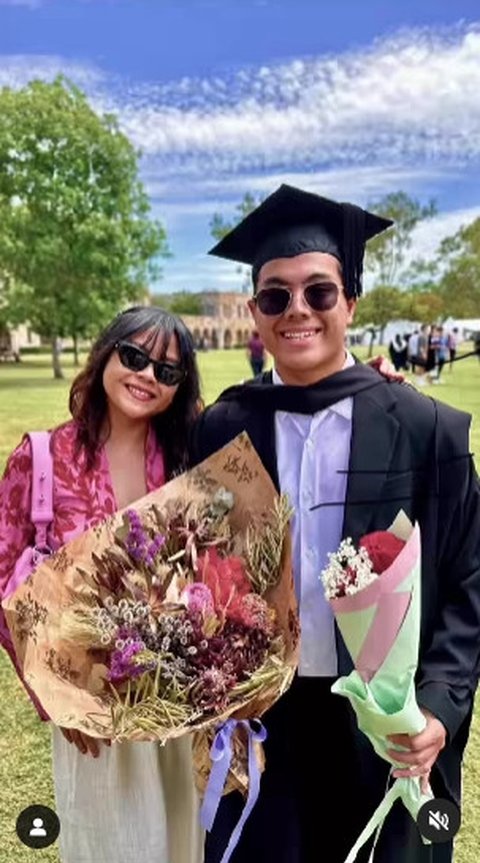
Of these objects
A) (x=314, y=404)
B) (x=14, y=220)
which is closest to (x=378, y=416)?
(x=314, y=404)

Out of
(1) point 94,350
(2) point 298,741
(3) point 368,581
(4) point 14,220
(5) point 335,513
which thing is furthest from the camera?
(4) point 14,220

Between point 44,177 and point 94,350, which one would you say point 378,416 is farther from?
point 44,177

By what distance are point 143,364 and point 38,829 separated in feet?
3.74

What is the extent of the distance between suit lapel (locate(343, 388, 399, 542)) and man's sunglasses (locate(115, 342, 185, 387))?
0.52m

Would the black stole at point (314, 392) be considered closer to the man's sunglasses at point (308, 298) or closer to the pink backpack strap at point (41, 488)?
the man's sunglasses at point (308, 298)

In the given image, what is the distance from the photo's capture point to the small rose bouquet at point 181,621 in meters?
1.59

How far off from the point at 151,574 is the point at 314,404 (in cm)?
61

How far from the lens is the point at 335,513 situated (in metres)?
1.97

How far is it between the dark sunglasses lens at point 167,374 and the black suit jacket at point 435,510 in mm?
381

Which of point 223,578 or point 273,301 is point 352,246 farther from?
point 223,578

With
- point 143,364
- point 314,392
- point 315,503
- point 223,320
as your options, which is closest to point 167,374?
point 143,364

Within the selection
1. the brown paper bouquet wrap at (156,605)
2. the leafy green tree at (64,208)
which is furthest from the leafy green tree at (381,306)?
the brown paper bouquet wrap at (156,605)

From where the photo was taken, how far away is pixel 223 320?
101m

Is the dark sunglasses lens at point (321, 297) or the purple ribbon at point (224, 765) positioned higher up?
the dark sunglasses lens at point (321, 297)
